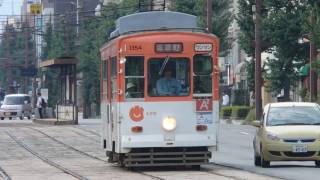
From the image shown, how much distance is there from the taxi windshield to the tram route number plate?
7.59ft

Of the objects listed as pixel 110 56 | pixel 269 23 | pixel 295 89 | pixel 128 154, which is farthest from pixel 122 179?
pixel 295 89

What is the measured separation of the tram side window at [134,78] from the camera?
22969mm

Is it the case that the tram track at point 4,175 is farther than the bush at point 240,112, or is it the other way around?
the bush at point 240,112

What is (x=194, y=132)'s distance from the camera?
75.6ft

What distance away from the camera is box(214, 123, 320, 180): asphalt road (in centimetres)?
2225

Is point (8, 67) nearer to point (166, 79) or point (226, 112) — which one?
point (226, 112)

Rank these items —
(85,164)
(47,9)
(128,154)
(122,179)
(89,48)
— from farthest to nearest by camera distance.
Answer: (47,9) < (89,48) < (85,164) < (128,154) < (122,179)

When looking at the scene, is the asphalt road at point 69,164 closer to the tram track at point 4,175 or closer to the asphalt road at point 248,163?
the tram track at point 4,175

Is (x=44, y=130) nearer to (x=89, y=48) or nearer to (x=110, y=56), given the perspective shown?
(x=110, y=56)

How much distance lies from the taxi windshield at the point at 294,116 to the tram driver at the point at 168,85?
300cm

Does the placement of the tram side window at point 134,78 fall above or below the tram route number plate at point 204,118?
above

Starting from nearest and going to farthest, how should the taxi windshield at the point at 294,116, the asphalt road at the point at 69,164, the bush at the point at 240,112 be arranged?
1. the asphalt road at the point at 69,164
2. the taxi windshield at the point at 294,116
3. the bush at the point at 240,112

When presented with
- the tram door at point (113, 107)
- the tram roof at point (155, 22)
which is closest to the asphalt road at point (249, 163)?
the tram door at point (113, 107)

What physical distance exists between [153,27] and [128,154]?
3136mm
